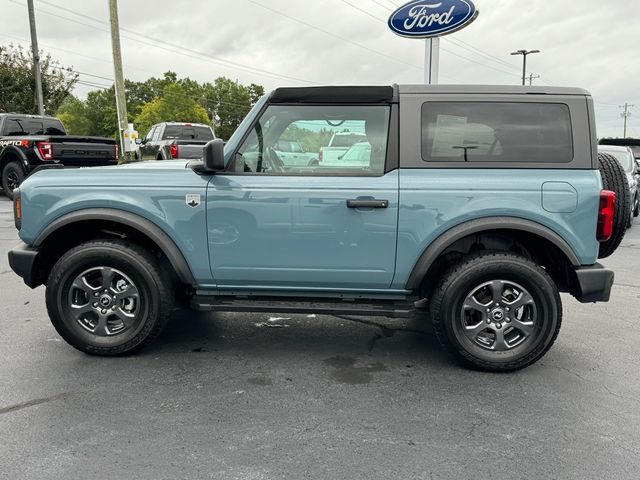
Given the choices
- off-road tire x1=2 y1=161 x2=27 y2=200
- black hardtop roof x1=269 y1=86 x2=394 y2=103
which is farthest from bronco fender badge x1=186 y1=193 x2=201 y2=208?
off-road tire x1=2 y1=161 x2=27 y2=200

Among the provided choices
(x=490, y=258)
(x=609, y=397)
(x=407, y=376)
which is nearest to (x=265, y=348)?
(x=407, y=376)

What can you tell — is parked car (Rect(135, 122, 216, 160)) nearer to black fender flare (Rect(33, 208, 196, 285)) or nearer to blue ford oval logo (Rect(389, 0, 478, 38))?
blue ford oval logo (Rect(389, 0, 478, 38))

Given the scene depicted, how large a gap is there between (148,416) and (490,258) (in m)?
2.33

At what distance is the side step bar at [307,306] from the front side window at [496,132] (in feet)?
3.39

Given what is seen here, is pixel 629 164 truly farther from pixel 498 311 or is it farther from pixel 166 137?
pixel 166 137

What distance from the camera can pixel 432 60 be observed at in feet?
42.8

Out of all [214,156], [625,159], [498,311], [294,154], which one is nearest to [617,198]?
[498,311]

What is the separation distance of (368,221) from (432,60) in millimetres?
10633

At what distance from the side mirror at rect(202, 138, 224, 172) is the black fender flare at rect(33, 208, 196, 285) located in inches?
22.5

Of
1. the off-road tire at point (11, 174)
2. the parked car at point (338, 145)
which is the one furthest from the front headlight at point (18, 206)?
the off-road tire at point (11, 174)

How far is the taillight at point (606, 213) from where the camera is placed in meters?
3.46

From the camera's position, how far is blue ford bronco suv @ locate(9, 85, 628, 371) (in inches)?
139

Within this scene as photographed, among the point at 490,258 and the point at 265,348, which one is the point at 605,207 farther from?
the point at 265,348

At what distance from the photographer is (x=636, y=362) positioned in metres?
3.88
